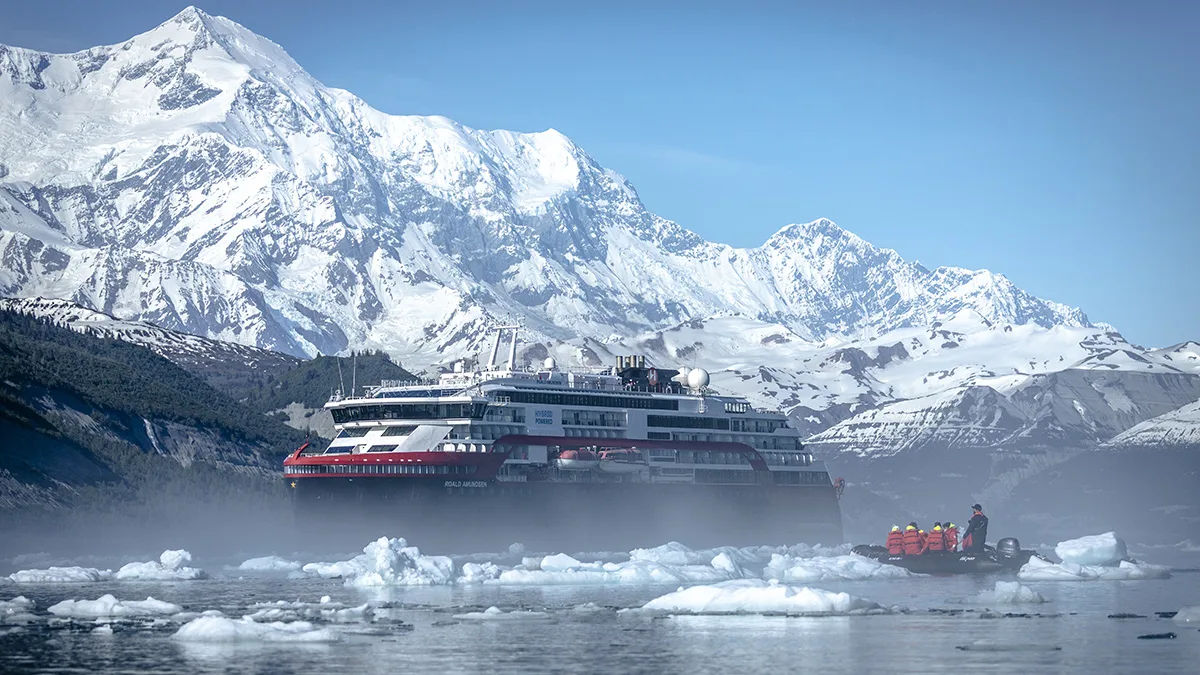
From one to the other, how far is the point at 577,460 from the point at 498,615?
2421 inches

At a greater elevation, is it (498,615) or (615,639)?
(498,615)

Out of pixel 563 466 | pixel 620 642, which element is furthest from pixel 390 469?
pixel 620 642

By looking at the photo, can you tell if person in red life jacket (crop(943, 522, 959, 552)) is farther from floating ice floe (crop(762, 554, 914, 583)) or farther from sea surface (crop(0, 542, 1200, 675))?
sea surface (crop(0, 542, 1200, 675))

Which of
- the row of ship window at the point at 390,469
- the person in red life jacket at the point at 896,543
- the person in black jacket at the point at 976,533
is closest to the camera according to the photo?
the person in black jacket at the point at 976,533

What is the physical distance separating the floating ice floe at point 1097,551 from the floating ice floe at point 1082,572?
1.97 feet

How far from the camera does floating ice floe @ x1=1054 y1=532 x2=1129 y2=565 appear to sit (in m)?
140

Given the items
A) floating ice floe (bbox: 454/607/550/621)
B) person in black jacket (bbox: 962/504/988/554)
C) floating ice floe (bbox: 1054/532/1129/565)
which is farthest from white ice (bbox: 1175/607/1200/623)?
person in black jacket (bbox: 962/504/988/554)

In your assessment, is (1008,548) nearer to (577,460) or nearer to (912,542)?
(912,542)

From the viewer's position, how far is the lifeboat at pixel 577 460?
164 m

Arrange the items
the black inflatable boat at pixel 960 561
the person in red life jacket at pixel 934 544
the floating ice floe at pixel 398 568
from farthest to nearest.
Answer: the person in red life jacket at pixel 934 544 → the black inflatable boat at pixel 960 561 → the floating ice floe at pixel 398 568

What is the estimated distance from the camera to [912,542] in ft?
478

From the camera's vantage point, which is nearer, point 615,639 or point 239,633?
point 239,633

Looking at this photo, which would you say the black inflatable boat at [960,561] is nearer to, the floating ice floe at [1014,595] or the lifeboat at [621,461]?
the lifeboat at [621,461]

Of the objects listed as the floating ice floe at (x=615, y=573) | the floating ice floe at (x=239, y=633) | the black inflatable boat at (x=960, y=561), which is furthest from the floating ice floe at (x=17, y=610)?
the black inflatable boat at (x=960, y=561)
